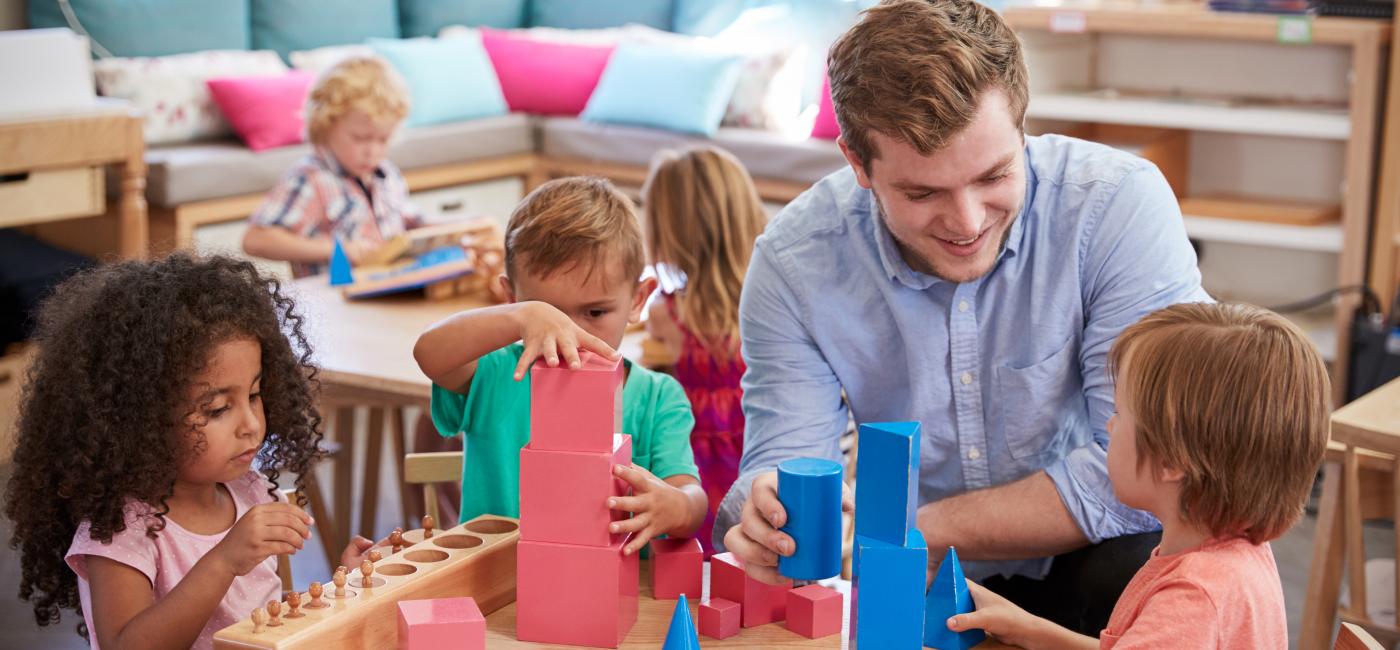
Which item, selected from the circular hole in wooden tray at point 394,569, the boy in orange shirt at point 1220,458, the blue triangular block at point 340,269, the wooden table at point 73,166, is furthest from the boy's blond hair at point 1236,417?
the wooden table at point 73,166

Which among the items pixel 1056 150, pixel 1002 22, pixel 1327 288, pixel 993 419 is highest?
pixel 1002 22

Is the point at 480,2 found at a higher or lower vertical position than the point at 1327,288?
higher

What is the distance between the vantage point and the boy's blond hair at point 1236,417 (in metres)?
1.30

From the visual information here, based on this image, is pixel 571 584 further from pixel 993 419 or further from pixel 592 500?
pixel 993 419

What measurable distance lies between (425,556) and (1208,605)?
0.73 metres

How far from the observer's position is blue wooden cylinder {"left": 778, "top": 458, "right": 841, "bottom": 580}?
1365mm

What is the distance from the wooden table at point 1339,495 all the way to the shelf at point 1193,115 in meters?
1.59

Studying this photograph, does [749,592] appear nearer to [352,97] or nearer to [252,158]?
[352,97]

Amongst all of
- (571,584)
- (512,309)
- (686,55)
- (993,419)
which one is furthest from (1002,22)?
(686,55)

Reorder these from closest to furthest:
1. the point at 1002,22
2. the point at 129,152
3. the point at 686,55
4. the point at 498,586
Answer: the point at 498,586
the point at 1002,22
the point at 129,152
the point at 686,55

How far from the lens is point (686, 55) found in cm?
554

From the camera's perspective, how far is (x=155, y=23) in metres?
5.03

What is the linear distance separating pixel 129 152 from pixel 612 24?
2.59 meters

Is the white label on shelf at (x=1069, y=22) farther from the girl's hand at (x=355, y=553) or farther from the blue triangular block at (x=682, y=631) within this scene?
the blue triangular block at (x=682, y=631)
